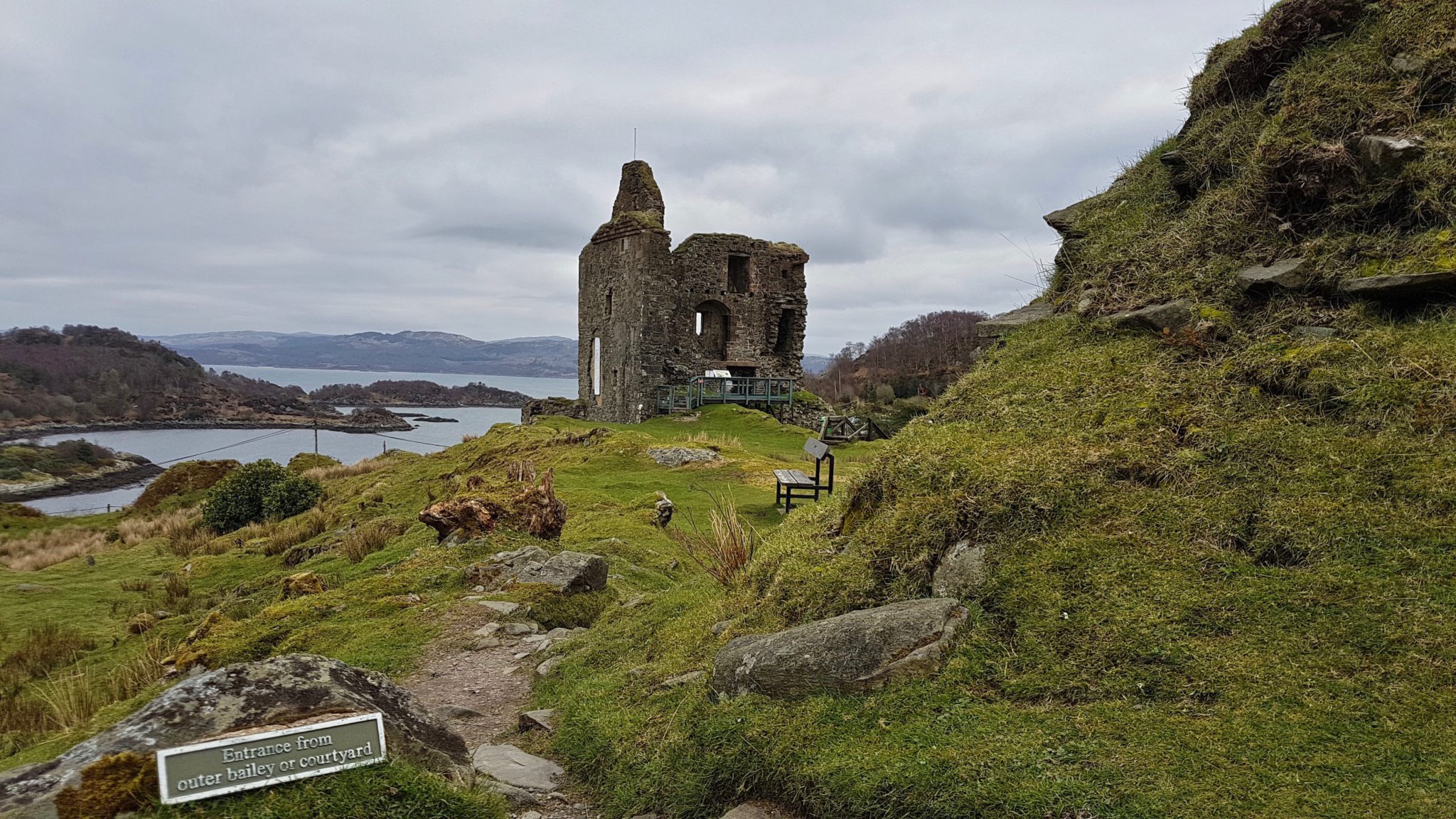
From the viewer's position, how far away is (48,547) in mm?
21891

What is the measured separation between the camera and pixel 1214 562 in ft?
13.3

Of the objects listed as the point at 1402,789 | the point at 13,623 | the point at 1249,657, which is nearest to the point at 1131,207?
the point at 1249,657

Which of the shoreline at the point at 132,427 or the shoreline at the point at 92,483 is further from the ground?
the shoreline at the point at 132,427

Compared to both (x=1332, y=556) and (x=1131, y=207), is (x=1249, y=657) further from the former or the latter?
(x=1131, y=207)

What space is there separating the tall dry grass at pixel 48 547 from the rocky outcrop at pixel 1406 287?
23.0 m

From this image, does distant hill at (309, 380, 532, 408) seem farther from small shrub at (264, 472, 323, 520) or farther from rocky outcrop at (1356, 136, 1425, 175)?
rocky outcrop at (1356, 136, 1425, 175)

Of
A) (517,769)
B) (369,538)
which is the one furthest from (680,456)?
(517,769)

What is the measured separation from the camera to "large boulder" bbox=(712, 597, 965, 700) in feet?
13.5

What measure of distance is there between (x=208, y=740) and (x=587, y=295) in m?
30.9

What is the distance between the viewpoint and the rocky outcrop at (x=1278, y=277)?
18.1ft

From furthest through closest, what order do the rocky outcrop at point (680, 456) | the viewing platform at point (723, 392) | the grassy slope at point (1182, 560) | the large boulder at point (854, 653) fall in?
the viewing platform at point (723, 392), the rocky outcrop at point (680, 456), the large boulder at point (854, 653), the grassy slope at point (1182, 560)

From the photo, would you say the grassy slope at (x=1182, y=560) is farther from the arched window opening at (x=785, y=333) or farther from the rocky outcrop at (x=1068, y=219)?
the arched window opening at (x=785, y=333)

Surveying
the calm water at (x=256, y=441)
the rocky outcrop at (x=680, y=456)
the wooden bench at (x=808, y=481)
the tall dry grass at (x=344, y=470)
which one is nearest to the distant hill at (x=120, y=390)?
the calm water at (x=256, y=441)

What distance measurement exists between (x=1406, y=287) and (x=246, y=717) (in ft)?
23.0
